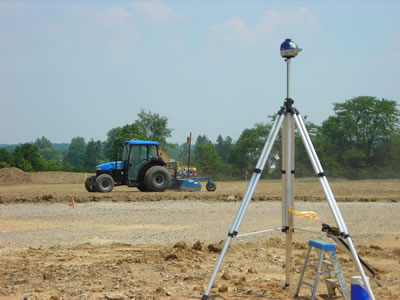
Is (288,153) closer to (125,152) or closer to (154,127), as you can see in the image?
(125,152)

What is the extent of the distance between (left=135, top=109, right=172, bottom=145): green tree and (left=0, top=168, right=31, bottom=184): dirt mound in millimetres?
33351

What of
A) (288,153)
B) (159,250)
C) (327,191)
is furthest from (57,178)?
(327,191)

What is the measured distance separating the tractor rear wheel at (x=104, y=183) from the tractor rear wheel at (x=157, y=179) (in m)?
1.51

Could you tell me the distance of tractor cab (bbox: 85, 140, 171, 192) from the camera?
71.3 feet

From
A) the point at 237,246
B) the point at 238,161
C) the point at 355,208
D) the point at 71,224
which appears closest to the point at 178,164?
the point at 355,208

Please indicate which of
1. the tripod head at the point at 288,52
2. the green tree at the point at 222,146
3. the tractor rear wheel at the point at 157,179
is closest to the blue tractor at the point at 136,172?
the tractor rear wheel at the point at 157,179

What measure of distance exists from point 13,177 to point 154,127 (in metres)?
36.6

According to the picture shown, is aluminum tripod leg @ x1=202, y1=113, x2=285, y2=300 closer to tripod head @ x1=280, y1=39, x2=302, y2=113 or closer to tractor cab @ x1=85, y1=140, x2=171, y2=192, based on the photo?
tripod head @ x1=280, y1=39, x2=302, y2=113

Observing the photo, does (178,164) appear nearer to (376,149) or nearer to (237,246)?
(237,246)

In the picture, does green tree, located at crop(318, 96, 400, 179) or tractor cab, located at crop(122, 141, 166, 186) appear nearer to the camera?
tractor cab, located at crop(122, 141, 166, 186)

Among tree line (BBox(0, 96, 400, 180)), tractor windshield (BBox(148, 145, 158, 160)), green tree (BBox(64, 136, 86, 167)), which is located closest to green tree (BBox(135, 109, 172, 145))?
tree line (BBox(0, 96, 400, 180))

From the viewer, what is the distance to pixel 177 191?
23797 millimetres

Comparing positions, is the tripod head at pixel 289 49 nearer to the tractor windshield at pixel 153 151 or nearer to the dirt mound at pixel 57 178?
the tractor windshield at pixel 153 151

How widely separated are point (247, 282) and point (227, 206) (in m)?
10.5
